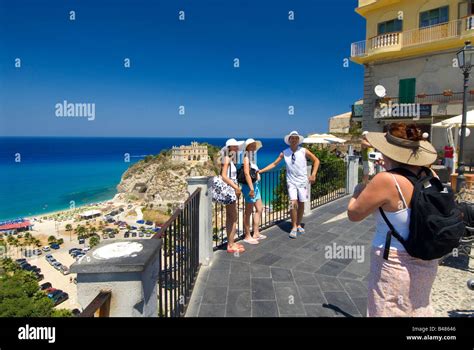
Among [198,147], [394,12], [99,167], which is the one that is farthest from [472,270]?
[99,167]

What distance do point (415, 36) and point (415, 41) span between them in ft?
1.03

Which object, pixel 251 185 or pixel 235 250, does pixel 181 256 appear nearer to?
pixel 235 250

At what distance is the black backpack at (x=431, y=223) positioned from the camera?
174 cm

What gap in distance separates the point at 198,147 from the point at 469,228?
71.5 meters

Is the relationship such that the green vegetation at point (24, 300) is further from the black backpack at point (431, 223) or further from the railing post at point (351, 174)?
the black backpack at point (431, 223)

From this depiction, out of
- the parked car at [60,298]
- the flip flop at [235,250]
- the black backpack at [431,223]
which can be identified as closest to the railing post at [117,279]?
the black backpack at [431,223]

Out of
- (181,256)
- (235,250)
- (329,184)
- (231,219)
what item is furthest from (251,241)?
(329,184)

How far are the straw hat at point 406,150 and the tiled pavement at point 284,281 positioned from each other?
1.98 m

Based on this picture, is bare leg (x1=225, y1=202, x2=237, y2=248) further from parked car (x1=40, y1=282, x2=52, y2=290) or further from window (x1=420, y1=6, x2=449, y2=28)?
parked car (x1=40, y1=282, x2=52, y2=290)

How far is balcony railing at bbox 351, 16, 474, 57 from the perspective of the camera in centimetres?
1504

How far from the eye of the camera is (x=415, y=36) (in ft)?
54.7

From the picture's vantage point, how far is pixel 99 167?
346 feet
